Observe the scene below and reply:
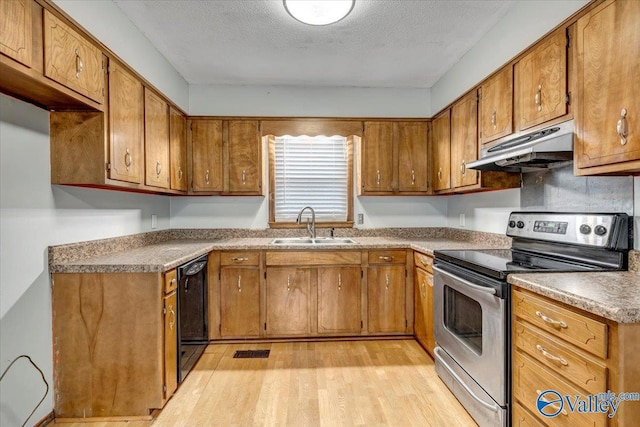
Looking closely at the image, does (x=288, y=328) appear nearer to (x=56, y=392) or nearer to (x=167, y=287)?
(x=167, y=287)

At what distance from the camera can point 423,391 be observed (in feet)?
7.25

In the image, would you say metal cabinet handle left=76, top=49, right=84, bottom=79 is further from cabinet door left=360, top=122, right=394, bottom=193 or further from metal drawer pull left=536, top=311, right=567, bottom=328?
metal drawer pull left=536, top=311, right=567, bottom=328

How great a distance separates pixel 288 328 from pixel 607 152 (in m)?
2.57

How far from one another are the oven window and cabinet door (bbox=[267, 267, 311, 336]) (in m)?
1.24

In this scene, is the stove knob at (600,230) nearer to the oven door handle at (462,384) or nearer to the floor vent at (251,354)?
the oven door handle at (462,384)

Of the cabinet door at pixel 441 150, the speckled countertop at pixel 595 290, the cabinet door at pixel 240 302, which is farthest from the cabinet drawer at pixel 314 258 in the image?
the speckled countertop at pixel 595 290

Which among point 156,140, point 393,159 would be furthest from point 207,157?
point 393,159

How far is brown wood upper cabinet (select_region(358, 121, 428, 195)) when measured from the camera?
134 inches

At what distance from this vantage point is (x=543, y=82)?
1869 millimetres

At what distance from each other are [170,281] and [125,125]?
3.54 ft

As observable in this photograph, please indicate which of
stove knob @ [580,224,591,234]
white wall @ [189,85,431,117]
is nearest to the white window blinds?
white wall @ [189,85,431,117]

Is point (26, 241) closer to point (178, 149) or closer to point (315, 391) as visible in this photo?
point (178, 149)

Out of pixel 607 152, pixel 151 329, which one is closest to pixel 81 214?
pixel 151 329

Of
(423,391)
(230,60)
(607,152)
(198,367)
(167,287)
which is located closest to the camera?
(607,152)
